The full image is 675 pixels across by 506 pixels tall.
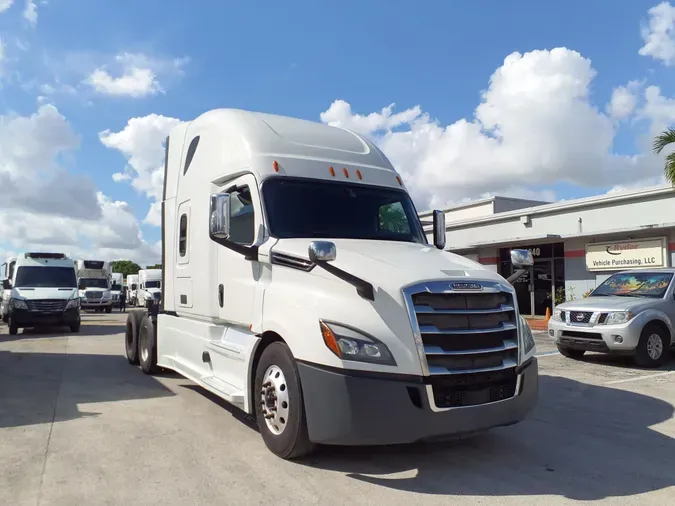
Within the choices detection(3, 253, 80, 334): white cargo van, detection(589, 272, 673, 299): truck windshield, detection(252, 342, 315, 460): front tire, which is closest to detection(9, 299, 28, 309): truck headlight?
detection(3, 253, 80, 334): white cargo van

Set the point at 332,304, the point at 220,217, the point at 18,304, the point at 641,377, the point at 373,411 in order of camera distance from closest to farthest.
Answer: the point at 373,411
the point at 332,304
the point at 220,217
the point at 641,377
the point at 18,304

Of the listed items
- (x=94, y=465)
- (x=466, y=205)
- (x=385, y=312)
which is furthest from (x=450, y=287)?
(x=466, y=205)

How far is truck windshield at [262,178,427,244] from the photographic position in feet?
18.5

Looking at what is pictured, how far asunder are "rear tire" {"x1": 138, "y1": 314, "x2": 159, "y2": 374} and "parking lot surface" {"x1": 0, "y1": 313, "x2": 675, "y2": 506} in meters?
1.06

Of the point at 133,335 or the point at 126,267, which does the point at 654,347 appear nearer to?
the point at 133,335

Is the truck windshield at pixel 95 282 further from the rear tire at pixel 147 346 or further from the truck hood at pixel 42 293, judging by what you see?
the rear tire at pixel 147 346

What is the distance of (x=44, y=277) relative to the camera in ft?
61.0

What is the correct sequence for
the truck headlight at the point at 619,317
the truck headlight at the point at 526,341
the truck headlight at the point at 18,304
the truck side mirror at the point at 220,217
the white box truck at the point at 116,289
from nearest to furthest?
the truck headlight at the point at 526,341
the truck side mirror at the point at 220,217
the truck headlight at the point at 619,317
the truck headlight at the point at 18,304
the white box truck at the point at 116,289

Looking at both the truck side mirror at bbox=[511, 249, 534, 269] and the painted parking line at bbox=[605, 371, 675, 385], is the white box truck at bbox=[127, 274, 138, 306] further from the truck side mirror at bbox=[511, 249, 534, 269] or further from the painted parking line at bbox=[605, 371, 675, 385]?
the truck side mirror at bbox=[511, 249, 534, 269]

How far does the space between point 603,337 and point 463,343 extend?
6.32 metres

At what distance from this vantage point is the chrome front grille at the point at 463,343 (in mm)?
4465

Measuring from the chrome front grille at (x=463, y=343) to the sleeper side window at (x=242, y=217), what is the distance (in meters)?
1.99

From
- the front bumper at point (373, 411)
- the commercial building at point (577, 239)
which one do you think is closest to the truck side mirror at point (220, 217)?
the front bumper at point (373, 411)

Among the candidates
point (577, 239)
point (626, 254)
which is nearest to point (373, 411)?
point (626, 254)
